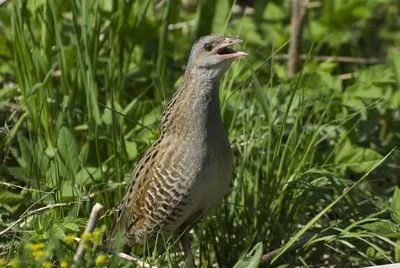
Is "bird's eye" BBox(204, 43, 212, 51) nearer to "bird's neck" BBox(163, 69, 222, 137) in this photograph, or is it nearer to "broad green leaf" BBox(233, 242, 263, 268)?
"bird's neck" BBox(163, 69, 222, 137)

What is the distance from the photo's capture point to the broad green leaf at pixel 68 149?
12.1ft

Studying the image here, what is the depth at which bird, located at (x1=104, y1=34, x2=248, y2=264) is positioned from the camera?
3.29m

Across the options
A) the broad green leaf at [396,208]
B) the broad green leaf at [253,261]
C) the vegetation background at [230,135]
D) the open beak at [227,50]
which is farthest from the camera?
the vegetation background at [230,135]

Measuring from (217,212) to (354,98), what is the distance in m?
0.86

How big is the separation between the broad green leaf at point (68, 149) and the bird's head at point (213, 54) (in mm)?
650

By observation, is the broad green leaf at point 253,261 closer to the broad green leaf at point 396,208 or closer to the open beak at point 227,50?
the broad green leaf at point 396,208

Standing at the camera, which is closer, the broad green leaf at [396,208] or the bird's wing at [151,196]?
the broad green leaf at [396,208]

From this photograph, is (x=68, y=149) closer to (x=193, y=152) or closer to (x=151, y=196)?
(x=151, y=196)

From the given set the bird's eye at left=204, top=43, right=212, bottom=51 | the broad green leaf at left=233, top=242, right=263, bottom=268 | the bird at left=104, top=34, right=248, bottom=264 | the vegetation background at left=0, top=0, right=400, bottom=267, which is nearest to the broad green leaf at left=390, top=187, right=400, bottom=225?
the vegetation background at left=0, top=0, right=400, bottom=267

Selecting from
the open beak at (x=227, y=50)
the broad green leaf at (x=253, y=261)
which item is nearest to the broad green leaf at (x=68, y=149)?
the open beak at (x=227, y=50)

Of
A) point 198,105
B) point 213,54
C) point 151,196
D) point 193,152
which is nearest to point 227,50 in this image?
point 213,54

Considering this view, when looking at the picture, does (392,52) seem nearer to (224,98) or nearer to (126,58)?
(224,98)

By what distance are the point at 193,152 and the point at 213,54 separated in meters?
0.36

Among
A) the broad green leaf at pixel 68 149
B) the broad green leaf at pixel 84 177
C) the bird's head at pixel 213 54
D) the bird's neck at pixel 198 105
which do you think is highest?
the bird's head at pixel 213 54
